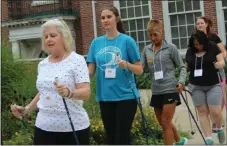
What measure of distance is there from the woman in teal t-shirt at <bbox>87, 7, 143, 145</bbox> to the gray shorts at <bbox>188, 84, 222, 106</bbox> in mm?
1989

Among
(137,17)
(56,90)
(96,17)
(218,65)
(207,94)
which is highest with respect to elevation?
(96,17)

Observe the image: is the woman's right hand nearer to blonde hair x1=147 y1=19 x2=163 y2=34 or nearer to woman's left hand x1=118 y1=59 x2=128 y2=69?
woman's left hand x1=118 y1=59 x2=128 y2=69

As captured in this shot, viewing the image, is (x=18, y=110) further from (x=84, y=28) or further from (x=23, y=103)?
(x=84, y=28)

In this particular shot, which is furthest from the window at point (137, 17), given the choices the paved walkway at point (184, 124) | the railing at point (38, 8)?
the paved walkway at point (184, 124)

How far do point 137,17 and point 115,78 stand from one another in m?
15.9

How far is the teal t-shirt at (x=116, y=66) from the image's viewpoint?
18.2 ft

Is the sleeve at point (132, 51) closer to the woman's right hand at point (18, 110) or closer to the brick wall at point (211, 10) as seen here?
the woman's right hand at point (18, 110)

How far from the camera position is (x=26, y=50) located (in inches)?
997

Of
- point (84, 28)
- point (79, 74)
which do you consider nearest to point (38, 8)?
point (84, 28)

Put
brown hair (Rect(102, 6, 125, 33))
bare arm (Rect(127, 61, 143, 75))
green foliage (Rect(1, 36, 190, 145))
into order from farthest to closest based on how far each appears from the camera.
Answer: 1. green foliage (Rect(1, 36, 190, 145))
2. brown hair (Rect(102, 6, 125, 33))
3. bare arm (Rect(127, 61, 143, 75))

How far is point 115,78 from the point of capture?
556 centimetres

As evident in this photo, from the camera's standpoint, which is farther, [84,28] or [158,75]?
[84,28]

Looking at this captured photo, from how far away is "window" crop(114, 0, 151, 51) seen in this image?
21109mm

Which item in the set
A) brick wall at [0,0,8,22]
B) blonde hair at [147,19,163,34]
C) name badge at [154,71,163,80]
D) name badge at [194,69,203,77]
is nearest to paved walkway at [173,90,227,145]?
name badge at [194,69,203,77]
